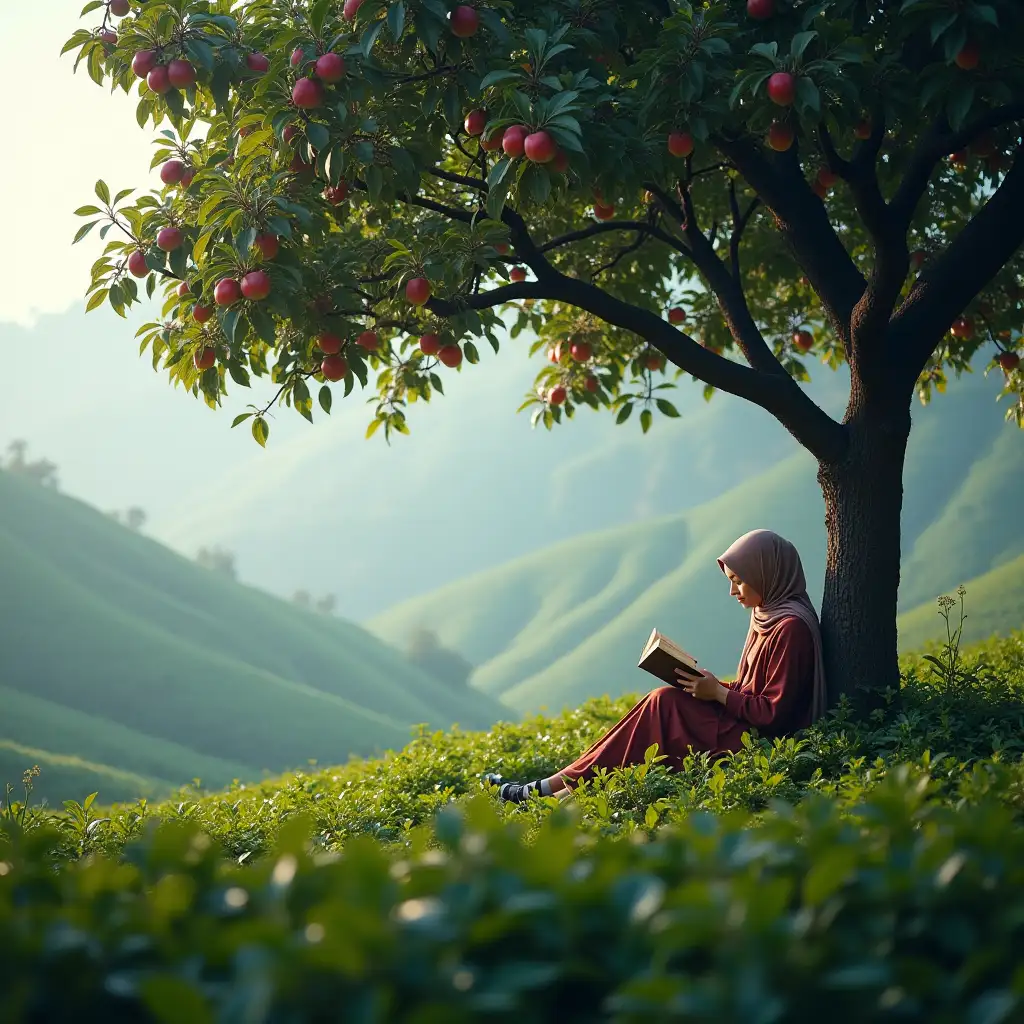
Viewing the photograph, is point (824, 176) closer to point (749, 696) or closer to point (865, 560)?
point (865, 560)

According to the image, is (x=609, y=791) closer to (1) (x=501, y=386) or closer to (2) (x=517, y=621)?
(2) (x=517, y=621)

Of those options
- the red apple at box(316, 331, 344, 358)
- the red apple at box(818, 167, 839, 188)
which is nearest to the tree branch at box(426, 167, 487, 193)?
the red apple at box(316, 331, 344, 358)

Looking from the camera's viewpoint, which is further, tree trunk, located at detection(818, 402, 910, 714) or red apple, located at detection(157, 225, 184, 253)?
tree trunk, located at detection(818, 402, 910, 714)

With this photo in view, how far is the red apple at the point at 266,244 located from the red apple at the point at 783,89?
242 cm

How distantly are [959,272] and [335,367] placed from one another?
11.9 ft

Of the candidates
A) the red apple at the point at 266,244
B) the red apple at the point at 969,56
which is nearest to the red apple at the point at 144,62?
the red apple at the point at 266,244

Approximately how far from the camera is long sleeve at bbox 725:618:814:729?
17.8 feet

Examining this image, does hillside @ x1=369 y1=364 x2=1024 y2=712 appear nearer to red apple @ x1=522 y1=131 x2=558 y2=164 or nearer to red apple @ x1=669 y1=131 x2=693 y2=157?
red apple @ x1=669 y1=131 x2=693 y2=157

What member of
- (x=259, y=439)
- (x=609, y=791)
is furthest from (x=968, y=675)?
(x=259, y=439)

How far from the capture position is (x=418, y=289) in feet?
17.0

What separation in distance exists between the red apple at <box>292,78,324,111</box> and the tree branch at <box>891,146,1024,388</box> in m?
3.47

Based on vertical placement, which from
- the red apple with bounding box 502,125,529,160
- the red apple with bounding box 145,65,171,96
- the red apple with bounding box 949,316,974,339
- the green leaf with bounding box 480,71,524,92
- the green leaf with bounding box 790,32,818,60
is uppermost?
the red apple with bounding box 949,316,974,339

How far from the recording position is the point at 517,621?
8881 cm

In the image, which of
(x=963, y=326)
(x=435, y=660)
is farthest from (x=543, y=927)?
(x=435, y=660)
